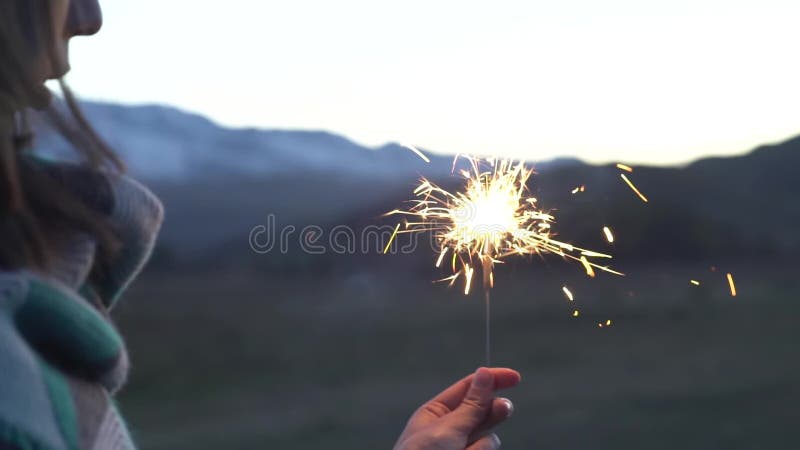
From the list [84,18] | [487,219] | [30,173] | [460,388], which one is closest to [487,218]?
[487,219]

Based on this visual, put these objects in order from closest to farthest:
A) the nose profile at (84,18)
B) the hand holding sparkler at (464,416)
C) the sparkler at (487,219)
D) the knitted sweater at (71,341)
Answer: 1. the knitted sweater at (71,341)
2. the nose profile at (84,18)
3. the hand holding sparkler at (464,416)
4. the sparkler at (487,219)

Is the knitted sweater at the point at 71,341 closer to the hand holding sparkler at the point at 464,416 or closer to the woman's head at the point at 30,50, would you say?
the woman's head at the point at 30,50

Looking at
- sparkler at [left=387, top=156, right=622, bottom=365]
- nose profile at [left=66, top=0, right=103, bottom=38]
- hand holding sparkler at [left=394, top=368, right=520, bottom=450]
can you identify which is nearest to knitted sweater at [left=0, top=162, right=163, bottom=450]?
nose profile at [left=66, top=0, right=103, bottom=38]

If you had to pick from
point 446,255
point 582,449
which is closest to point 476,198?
point 446,255

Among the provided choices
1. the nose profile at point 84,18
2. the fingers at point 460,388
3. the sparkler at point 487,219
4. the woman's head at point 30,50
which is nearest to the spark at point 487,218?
the sparkler at point 487,219

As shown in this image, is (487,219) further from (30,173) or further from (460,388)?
(30,173)

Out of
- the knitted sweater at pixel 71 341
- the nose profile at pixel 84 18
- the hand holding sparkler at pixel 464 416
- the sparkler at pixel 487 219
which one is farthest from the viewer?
the sparkler at pixel 487 219

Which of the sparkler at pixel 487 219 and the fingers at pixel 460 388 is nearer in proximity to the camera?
the fingers at pixel 460 388

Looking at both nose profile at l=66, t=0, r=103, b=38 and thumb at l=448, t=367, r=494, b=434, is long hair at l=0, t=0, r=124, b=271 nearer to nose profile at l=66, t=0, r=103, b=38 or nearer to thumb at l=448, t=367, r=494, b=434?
nose profile at l=66, t=0, r=103, b=38

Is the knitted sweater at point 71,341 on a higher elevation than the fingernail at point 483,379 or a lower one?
higher

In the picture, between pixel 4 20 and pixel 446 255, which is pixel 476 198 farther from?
pixel 4 20
